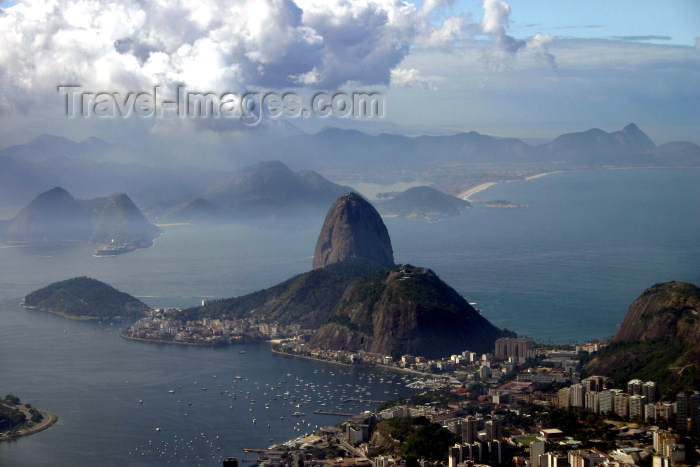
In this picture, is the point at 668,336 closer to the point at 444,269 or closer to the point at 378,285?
the point at 378,285

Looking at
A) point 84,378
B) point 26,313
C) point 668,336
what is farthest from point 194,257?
point 668,336

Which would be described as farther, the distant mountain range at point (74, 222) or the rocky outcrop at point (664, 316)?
the distant mountain range at point (74, 222)

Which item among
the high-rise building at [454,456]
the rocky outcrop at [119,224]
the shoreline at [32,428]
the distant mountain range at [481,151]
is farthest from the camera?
the distant mountain range at [481,151]

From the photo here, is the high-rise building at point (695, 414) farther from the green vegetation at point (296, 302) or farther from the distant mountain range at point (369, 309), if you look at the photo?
the green vegetation at point (296, 302)

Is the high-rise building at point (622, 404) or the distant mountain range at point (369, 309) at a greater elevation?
the distant mountain range at point (369, 309)

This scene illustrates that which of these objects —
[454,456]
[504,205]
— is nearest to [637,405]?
[454,456]

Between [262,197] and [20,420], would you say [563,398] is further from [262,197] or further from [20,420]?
[262,197]

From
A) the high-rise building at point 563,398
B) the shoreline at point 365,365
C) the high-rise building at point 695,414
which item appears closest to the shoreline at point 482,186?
the shoreline at point 365,365
